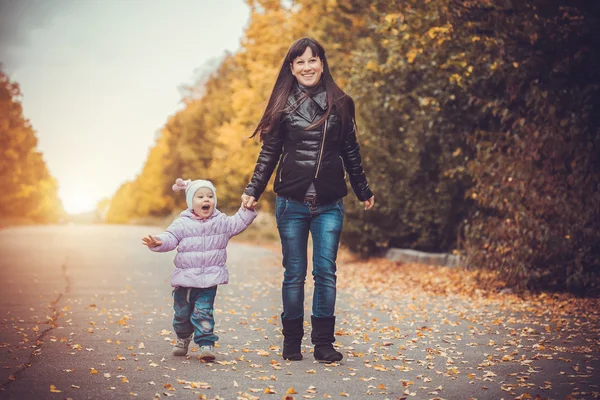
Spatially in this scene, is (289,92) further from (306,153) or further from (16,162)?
(16,162)

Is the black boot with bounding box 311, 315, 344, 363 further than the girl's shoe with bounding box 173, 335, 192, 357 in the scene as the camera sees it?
No

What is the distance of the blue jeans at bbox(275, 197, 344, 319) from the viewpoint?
5.43 metres

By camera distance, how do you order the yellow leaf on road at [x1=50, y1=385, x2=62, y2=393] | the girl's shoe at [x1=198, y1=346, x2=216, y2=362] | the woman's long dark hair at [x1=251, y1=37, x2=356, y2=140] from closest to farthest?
the yellow leaf on road at [x1=50, y1=385, x2=62, y2=393], the girl's shoe at [x1=198, y1=346, x2=216, y2=362], the woman's long dark hair at [x1=251, y1=37, x2=356, y2=140]

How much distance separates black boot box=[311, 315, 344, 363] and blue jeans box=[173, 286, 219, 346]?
747 millimetres

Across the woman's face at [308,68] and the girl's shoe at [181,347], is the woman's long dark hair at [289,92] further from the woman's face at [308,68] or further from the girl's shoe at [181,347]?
the girl's shoe at [181,347]

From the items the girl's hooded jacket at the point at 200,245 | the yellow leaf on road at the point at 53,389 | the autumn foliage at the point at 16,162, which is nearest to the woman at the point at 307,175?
the girl's hooded jacket at the point at 200,245

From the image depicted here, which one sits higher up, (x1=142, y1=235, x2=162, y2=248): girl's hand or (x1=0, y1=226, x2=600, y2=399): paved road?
(x1=142, y1=235, x2=162, y2=248): girl's hand

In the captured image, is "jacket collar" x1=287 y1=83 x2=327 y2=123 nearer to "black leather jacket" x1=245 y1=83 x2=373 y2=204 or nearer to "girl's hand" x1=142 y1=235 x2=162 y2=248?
"black leather jacket" x1=245 y1=83 x2=373 y2=204

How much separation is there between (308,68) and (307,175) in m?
0.81

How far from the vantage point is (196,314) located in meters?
5.41

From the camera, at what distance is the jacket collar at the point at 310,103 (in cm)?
541

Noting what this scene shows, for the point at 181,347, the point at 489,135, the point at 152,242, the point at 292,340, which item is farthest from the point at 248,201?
the point at 489,135

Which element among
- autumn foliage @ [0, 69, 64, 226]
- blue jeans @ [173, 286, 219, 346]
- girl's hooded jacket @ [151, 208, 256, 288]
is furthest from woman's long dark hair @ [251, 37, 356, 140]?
autumn foliage @ [0, 69, 64, 226]

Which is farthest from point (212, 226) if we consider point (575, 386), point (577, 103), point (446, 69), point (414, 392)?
point (446, 69)
